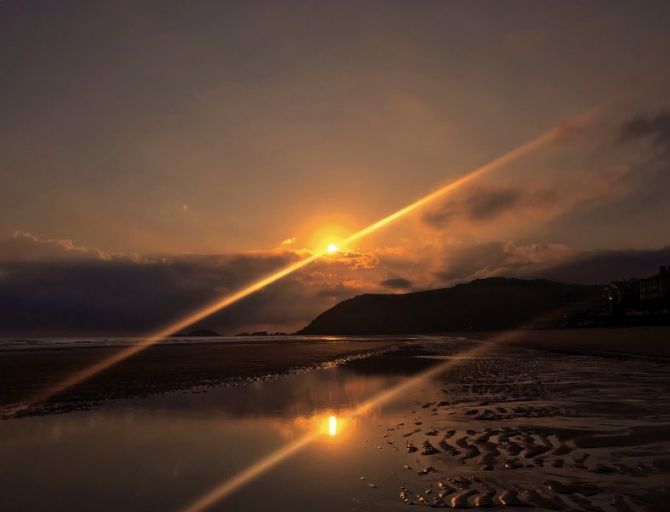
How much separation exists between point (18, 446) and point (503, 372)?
20.4 meters

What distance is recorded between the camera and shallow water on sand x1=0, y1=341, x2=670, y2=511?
22.7 feet

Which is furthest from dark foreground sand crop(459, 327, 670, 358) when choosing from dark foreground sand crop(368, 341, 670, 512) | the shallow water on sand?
the shallow water on sand

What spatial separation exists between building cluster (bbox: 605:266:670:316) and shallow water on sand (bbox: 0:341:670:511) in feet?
275

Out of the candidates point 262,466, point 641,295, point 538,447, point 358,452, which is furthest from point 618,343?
point 641,295

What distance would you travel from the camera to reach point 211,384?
21750 mm

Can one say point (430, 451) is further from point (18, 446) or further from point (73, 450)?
point (18, 446)

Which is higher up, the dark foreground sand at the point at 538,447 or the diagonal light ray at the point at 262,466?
the diagonal light ray at the point at 262,466

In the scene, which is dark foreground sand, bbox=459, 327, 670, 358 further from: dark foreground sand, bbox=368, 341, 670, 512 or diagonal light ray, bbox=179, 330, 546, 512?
diagonal light ray, bbox=179, 330, 546, 512

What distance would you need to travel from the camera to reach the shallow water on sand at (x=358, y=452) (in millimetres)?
6934

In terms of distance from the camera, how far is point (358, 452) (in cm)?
955

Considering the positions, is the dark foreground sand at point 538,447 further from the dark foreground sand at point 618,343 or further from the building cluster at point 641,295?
the building cluster at point 641,295

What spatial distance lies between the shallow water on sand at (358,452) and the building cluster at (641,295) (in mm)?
83676

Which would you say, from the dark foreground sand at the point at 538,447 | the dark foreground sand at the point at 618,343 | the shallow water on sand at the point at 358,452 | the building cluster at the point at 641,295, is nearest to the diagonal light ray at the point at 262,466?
the shallow water on sand at the point at 358,452

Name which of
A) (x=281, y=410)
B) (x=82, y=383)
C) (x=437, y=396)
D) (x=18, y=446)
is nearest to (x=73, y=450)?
(x=18, y=446)
